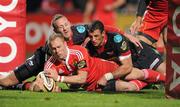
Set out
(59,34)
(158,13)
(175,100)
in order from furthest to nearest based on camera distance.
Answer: (158,13) < (59,34) < (175,100)

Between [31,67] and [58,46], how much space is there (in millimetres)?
996

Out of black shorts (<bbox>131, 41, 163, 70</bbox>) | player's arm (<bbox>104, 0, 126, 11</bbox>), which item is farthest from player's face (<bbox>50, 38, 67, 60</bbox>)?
player's arm (<bbox>104, 0, 126, 11</bbox>)

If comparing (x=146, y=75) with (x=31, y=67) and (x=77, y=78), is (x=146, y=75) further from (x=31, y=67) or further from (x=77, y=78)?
(x=31, y=67)

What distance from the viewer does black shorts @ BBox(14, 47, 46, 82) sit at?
12.0m

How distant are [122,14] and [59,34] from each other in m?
14.4

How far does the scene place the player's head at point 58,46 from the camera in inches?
437

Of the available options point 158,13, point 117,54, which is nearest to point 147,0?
point 158,13

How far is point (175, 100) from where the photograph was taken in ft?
33.0

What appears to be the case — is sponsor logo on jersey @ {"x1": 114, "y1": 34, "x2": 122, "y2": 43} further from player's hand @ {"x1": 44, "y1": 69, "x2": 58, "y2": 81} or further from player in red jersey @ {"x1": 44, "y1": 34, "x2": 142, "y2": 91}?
player's hand @ {"x1": 44, "y1": 69, "x2": 58, "y2": 81}

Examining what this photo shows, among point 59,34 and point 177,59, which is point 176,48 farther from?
point 59,34

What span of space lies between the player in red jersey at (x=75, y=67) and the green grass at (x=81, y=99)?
23 cm

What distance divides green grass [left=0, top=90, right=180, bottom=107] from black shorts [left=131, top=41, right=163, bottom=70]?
4.71 feet

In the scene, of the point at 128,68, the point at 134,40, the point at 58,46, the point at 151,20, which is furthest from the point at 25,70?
the point at 151,20

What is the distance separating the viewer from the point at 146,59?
508 inches
